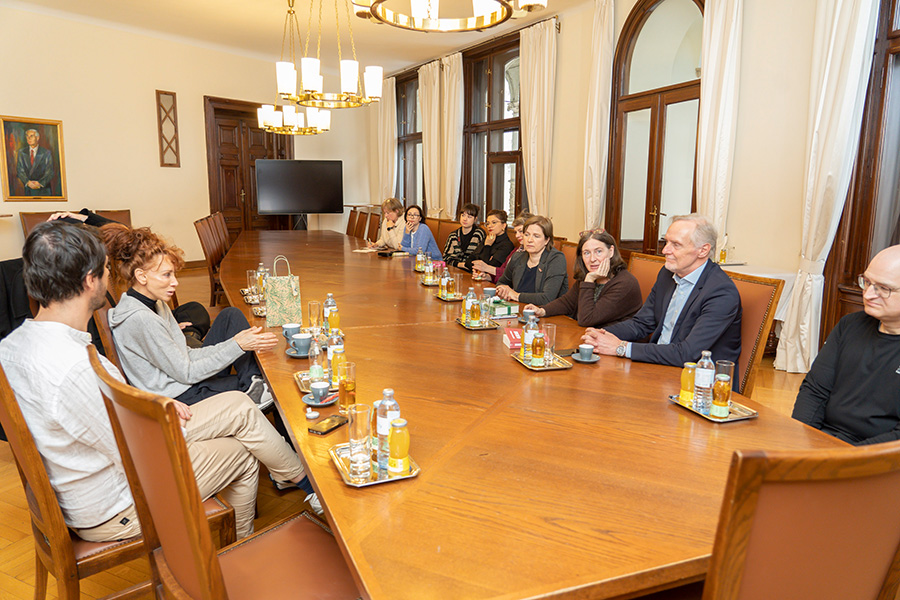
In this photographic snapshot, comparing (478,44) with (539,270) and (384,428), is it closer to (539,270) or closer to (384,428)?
(539,270)

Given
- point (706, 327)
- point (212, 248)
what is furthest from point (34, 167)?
point (706, 327)

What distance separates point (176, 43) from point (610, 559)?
380 inches

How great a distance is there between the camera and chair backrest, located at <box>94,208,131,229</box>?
7.81m

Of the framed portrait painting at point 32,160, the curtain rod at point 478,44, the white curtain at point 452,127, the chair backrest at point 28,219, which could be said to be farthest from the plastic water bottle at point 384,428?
the framed portrait painting at point 32,160

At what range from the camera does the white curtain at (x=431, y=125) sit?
9.02 metres

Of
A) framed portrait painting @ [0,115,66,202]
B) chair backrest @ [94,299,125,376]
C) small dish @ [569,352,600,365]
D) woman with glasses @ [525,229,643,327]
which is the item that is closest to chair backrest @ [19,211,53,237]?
framed portrait painting @ [0,115,66,202]

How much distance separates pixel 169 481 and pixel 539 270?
3.10m

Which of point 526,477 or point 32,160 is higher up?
point 32,160

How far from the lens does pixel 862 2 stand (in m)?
3.76

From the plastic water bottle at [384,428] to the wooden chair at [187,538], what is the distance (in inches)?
11.0

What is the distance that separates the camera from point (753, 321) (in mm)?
2221

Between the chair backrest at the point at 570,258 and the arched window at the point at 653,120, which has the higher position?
the arched window at the point at 653,120

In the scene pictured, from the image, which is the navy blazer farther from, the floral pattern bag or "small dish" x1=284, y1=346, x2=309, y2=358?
the floral pattern bag

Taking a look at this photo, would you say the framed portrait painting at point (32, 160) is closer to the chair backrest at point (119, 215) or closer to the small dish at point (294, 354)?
the chair backrest at point (119, 215)
